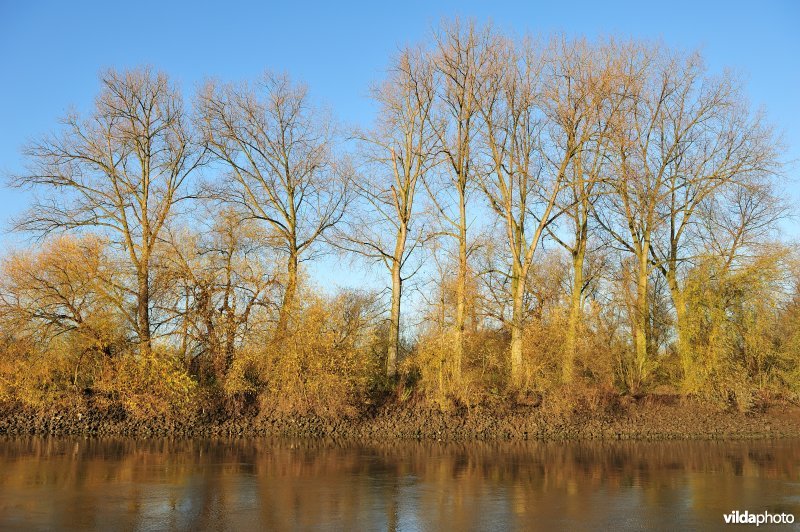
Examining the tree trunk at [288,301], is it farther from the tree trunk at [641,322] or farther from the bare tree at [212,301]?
the tree trunk at [641,322]

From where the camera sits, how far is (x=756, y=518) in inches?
465

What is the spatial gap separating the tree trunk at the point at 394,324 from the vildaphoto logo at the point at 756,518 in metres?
17.6

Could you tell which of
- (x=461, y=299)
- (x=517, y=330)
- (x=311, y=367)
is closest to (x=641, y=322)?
(x=517, y=330)

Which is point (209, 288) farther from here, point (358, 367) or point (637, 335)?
point (637, 335)

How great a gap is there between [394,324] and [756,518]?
724 inches

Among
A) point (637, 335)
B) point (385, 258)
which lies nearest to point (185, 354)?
point (385, 258)

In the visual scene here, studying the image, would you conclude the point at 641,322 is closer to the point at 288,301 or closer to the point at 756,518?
the point at 288,301

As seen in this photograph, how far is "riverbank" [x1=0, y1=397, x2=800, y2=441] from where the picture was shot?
2456 cm

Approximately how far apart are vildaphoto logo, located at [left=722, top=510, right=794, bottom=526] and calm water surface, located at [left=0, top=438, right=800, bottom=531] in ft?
0.81

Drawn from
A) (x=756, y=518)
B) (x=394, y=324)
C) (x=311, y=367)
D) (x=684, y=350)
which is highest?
(x=394, y=324)

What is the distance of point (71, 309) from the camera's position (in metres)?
25.8

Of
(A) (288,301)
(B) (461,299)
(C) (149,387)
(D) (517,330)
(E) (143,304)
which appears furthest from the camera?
(D) (517,330)

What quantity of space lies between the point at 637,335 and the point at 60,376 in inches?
904

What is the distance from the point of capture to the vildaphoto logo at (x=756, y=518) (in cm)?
1158
